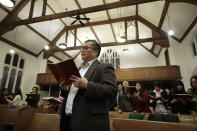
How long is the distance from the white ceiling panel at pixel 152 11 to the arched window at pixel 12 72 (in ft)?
23.2

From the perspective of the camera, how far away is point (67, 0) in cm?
673

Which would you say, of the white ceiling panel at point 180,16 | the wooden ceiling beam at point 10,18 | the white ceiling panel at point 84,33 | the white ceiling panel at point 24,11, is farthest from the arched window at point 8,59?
the white ceiling panel at point 180,16

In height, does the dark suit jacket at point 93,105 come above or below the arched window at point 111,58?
below

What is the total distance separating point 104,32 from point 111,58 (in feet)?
6.43

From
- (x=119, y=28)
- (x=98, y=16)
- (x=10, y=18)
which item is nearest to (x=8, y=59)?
(x=10, y=18)

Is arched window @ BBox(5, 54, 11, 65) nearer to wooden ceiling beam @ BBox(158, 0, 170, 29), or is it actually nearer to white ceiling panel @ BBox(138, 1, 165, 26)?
white ceiling panel @ BBox(138, 1, 165, 26)

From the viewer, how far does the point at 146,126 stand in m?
1.71

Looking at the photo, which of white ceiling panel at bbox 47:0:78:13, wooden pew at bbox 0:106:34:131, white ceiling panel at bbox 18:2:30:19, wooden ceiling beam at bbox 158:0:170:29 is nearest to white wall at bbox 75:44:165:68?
wooden ceiling beam at bbox 158:0:170:29

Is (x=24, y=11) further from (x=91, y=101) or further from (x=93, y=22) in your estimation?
(x=91, y=101)

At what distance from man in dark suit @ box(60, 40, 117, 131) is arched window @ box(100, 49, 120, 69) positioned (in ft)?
28.8

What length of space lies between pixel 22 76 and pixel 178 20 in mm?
8141

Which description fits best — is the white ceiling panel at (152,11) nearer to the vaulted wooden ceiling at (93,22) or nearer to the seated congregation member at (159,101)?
the vaulted wooden ceiling at (93,22)

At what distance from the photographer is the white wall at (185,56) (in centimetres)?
547

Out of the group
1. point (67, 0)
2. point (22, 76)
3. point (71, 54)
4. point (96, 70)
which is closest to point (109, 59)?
point (71, 54)
